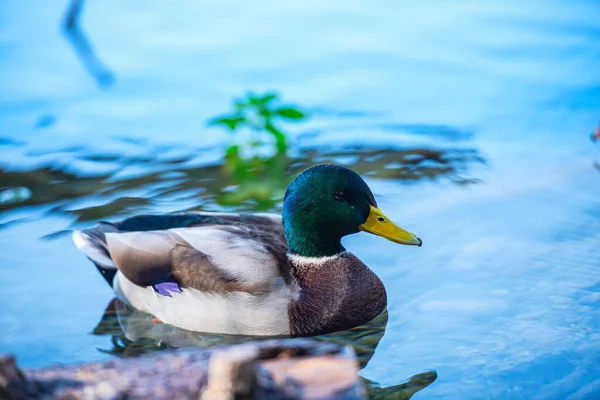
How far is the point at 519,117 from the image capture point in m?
8.41

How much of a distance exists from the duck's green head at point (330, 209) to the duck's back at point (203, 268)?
0.21 m

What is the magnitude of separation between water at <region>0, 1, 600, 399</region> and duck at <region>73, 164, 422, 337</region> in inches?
12.3

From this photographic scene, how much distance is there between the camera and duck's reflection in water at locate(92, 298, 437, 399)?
17.1 feet

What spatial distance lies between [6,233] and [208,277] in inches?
82.0

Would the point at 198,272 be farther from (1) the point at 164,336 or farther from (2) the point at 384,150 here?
(2) the point at 384,150

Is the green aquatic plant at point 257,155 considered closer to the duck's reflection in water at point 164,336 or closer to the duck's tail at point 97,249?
the duck's tail at point 97,249

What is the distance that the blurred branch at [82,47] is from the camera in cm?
948

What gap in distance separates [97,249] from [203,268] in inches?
32.7

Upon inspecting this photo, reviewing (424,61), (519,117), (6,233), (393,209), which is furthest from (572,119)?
(6,233)

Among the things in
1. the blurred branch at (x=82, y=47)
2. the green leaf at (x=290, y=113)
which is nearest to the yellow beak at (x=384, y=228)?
the green leaf at (x=290, y=113)

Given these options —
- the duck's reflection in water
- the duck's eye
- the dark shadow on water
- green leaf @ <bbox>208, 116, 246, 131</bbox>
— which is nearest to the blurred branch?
the dark shadow on water

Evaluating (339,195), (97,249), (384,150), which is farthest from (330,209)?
A: (384,150)

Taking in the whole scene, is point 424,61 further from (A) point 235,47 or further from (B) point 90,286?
(B) point 90,286

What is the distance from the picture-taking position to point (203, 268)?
519 centimetres
